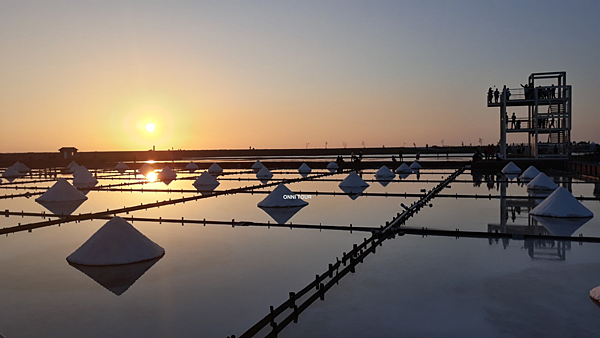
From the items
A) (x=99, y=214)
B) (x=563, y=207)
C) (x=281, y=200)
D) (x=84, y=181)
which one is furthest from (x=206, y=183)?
(x=563, y=207)

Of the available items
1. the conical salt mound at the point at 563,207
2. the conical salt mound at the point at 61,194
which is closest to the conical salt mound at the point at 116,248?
the conical salt mound at the point at 563,207

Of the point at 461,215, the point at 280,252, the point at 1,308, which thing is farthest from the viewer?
the point at 461,215

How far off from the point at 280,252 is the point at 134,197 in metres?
15.3

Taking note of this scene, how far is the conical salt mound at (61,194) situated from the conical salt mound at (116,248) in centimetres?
1303

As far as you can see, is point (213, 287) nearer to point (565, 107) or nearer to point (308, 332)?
point (308, 332)

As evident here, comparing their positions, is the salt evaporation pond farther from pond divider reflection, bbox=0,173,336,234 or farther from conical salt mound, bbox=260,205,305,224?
conical salt mound, bbox=260,205,305,224

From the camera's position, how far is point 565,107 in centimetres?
4003

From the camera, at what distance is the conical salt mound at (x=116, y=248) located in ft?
34.1

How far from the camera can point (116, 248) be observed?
1054cm

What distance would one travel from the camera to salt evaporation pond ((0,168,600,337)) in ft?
22.1

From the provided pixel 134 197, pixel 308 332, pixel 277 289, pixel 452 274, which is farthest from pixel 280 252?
pixel 134 197

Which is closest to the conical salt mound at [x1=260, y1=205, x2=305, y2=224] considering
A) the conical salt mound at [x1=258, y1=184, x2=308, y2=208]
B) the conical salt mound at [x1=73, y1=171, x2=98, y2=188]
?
the conical salt mound at [x1=258, y1=184, x2=308, y2=208]

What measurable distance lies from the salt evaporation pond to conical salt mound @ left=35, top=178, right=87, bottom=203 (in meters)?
7.87

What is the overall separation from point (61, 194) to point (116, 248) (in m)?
14.1
